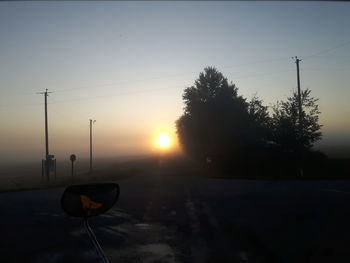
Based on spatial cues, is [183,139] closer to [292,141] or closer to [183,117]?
[183,117]

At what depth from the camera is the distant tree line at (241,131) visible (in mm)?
46031

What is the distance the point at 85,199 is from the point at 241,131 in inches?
2044

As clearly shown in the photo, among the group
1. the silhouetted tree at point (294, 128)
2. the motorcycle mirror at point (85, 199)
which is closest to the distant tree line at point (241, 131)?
the silhouetted tree at point (294, 128)

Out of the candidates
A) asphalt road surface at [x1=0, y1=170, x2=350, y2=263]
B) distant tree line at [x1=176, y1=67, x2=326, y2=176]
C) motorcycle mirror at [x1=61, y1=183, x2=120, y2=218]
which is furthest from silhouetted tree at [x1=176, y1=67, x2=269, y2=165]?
motorcycle mirror at [x1=61, y1=183, x2=120, y2=218]

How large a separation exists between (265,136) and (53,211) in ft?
119

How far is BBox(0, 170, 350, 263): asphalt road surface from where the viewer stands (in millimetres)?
9820

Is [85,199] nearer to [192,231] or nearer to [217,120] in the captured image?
[192,231]

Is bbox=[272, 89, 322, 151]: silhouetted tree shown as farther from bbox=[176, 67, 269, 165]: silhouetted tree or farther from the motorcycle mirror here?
the motorcycle mirror

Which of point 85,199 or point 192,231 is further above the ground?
point 85,199

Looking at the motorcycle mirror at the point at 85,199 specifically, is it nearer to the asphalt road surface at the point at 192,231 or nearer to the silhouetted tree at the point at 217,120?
the asphalt road surface at the point at 192,231

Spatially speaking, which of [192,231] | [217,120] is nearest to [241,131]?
[217,120]

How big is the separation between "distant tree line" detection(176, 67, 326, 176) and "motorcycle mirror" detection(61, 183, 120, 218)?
1427 inches

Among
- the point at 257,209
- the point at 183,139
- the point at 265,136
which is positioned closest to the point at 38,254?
the point at 257,209

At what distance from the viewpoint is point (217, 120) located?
5841cm
